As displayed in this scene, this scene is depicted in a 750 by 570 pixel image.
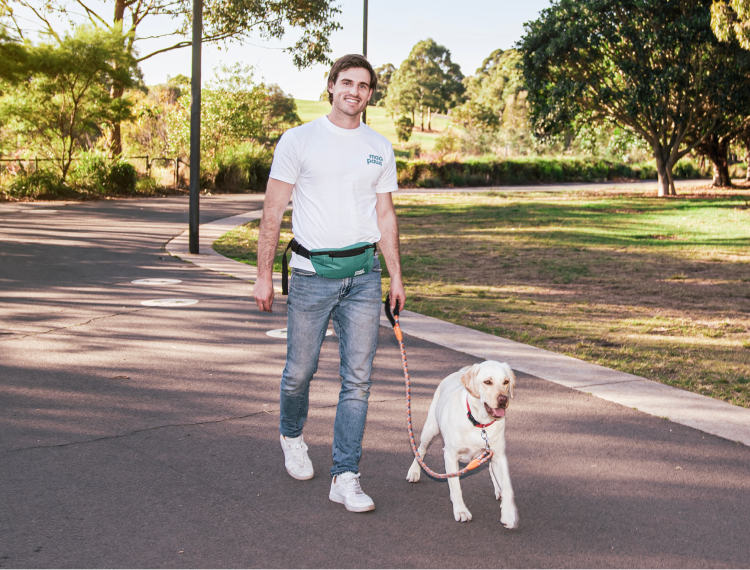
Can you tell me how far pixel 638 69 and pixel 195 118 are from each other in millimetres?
21393

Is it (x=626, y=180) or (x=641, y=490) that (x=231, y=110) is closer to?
(x=626, y=180)

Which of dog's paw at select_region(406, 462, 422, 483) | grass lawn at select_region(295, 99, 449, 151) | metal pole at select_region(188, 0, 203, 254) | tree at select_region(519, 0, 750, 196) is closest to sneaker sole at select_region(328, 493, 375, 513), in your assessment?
dog's paw at select_region(406, 462, 422, 483)

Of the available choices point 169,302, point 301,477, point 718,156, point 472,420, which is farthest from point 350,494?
point 718,156

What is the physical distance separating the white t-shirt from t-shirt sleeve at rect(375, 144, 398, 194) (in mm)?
38

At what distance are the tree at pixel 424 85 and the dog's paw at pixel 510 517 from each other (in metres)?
110

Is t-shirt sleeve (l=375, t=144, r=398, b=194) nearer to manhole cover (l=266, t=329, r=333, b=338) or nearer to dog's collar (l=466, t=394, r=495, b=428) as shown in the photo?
dog's collar (l=466, t=394, r=495, b=428)

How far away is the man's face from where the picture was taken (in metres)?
3.81

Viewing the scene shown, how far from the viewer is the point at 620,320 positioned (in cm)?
898

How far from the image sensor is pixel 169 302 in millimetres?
9391

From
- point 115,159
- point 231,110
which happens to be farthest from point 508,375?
point 231,110

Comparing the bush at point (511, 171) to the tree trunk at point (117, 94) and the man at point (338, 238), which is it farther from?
the man at point (338, 238)

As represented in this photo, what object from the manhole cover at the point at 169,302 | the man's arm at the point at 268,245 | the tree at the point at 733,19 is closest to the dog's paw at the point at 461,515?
the man's arm at the point at 268,245

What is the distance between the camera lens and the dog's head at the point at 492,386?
353 centimetres

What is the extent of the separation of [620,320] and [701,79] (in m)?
24.1
